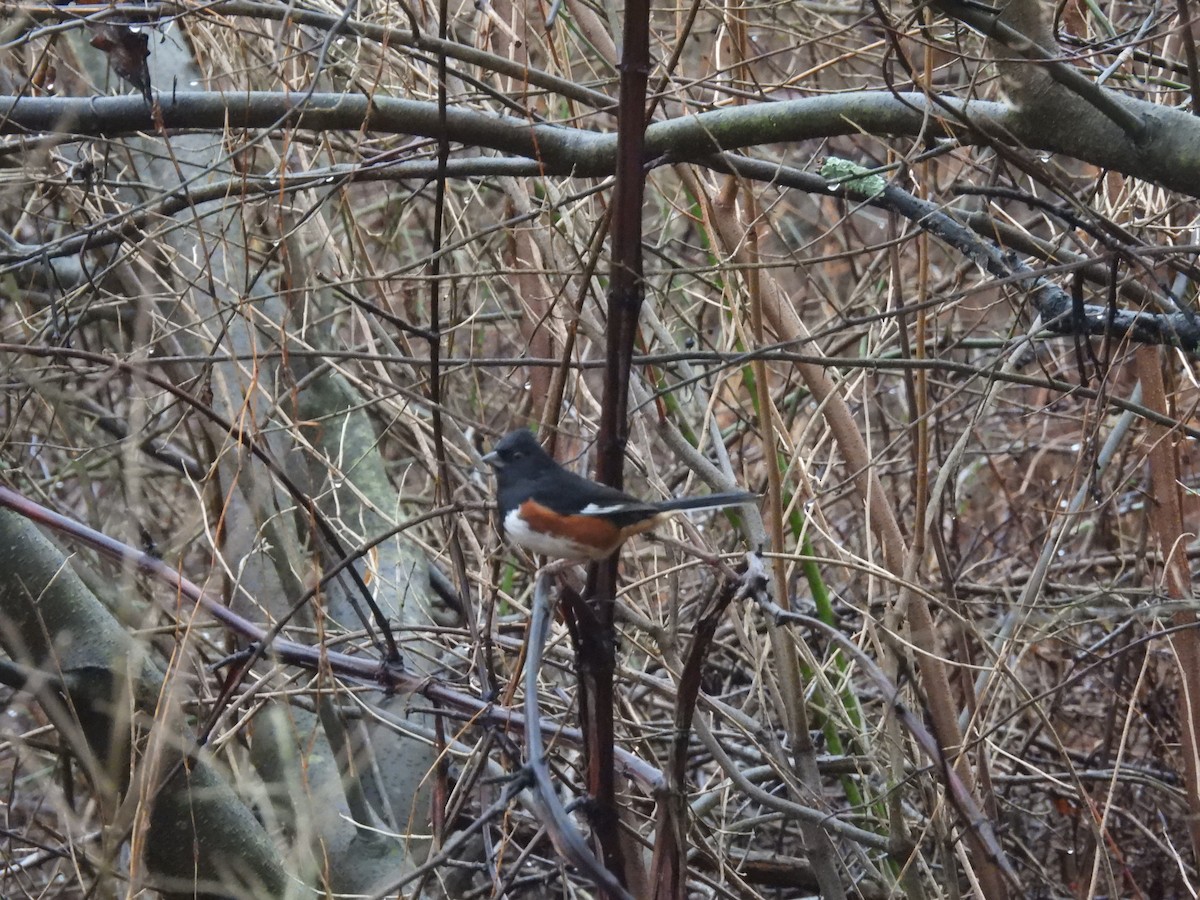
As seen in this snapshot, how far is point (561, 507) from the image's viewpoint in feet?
7.64

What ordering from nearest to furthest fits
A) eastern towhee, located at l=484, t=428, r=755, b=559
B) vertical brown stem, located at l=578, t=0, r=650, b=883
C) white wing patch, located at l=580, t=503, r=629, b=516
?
vertical brown stem, located at l=578, t=0, r=650, b=883
white wing patch, located at l=580, t=503, r=629, b=516
eastern towhee, located at l=484, t=428, r=755, b=559

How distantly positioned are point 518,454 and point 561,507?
0.29 metres

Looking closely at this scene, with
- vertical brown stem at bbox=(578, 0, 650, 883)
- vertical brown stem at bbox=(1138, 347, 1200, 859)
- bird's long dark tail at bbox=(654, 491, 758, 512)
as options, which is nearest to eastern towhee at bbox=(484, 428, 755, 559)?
bird's long dark tail at bbox=(654, 491, 758, 512)

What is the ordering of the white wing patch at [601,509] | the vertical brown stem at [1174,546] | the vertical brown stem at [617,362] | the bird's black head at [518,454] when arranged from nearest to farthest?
1. the vertical brown stem at [617,362]
2. the white wing patch at [601,509]
3. the bird's black head at [518,454]
4. the vertical brown stem at [1174,546]

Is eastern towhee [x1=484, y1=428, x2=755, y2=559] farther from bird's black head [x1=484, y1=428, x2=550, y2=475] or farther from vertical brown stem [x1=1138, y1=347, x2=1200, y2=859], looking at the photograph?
vertical brown stem [x1=1138, y1=347, x2=1200, y2=859]

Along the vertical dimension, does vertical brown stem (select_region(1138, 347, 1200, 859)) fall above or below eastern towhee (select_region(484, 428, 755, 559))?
below

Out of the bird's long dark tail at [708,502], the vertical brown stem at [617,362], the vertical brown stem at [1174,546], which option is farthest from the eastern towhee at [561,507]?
the vertical brown stem at [1174,546]

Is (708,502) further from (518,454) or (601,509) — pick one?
(518,454)

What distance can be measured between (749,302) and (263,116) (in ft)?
4.37

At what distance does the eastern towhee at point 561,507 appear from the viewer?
2217 mm

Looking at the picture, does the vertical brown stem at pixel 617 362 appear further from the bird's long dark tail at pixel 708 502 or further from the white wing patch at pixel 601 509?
the bird's long dark tail at pixel 708 502

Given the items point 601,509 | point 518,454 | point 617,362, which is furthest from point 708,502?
point 617,362

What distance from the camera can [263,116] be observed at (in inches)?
109

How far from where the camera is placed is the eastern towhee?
7.27 ft
